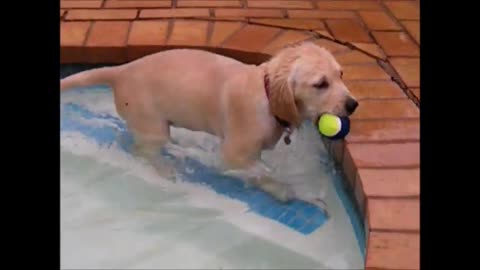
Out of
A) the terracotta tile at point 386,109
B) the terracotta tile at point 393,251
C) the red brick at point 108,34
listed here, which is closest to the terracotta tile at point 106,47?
the red brick at point 108,34

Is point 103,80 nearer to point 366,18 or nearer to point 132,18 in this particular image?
point 132,18

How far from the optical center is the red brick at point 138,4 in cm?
316

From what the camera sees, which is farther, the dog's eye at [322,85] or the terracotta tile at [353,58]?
the terracotta tile at [353,58]

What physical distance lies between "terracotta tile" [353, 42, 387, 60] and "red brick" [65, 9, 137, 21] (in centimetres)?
93

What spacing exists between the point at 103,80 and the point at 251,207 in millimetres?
594

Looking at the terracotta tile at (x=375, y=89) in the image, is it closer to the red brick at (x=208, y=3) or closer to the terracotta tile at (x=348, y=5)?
the terracotta tile at (x=348, y=5)

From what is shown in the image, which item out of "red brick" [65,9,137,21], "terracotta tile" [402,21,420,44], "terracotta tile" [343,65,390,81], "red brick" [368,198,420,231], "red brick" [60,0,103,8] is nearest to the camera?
"red brick" [368,198,420,231]

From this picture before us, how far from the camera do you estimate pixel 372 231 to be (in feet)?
5.63

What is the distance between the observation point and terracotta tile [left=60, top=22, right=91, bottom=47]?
2.79 meters

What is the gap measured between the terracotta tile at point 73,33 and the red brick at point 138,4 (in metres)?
0.24

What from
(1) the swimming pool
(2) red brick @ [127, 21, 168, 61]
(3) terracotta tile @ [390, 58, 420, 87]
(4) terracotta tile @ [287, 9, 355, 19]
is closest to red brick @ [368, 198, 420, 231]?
(1) the swimming pool

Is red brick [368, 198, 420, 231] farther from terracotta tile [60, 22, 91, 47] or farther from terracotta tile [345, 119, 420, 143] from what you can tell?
terracotta tile [60, 22, 91, 47]
